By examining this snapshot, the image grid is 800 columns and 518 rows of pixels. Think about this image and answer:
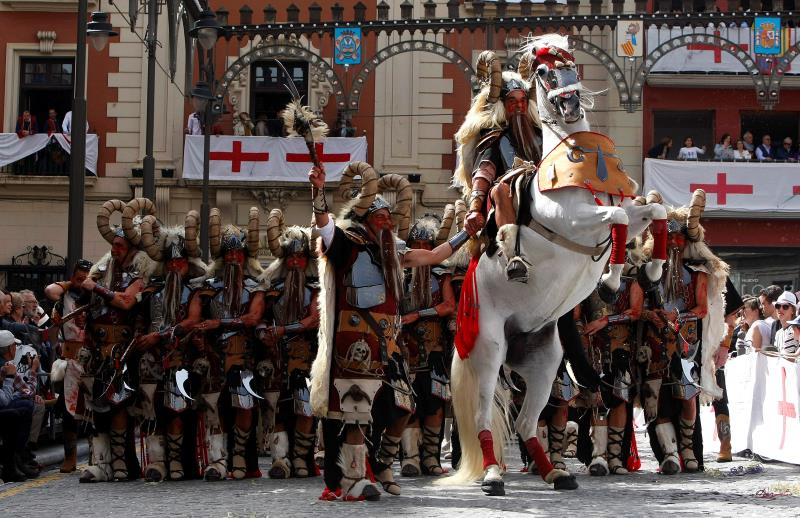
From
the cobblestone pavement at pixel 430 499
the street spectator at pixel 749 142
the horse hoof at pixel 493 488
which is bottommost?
the cobblestone pavement at pixel 430 499

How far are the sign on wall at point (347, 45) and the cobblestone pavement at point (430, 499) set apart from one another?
1350cm

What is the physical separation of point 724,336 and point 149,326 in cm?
499

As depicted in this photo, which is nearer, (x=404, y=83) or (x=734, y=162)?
(x=734, y=162)

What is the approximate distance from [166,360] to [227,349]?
0.51 meters

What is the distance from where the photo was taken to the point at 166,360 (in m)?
11.4

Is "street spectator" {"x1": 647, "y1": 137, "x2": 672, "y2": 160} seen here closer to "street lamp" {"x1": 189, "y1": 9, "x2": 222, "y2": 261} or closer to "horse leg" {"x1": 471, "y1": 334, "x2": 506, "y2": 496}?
"street lamp" {"x1": 189, "y1": 9, "x2": 222, "y2": 261}

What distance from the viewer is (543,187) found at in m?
9.39

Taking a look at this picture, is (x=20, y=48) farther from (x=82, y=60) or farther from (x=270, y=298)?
(x=270, y=298)

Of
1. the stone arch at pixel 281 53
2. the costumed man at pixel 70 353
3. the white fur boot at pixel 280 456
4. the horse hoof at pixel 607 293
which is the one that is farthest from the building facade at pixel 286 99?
the horse hoof at pixel 607 293

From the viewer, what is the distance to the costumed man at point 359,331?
9.22 metres

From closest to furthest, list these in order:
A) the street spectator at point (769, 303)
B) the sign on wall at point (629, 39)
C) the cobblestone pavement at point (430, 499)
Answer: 1. the cobblestone pavement at point (430, 499)
2. the street spectator at point (769, 303)
3. the sign on wall at point (629, 39)

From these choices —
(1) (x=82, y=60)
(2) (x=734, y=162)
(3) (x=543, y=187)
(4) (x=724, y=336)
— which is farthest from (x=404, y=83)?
(3) (x=543, y=187)

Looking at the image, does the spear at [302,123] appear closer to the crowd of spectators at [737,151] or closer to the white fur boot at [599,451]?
the white fur boot at [599,451]

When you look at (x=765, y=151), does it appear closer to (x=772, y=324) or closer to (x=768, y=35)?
(x=768, y=35)
